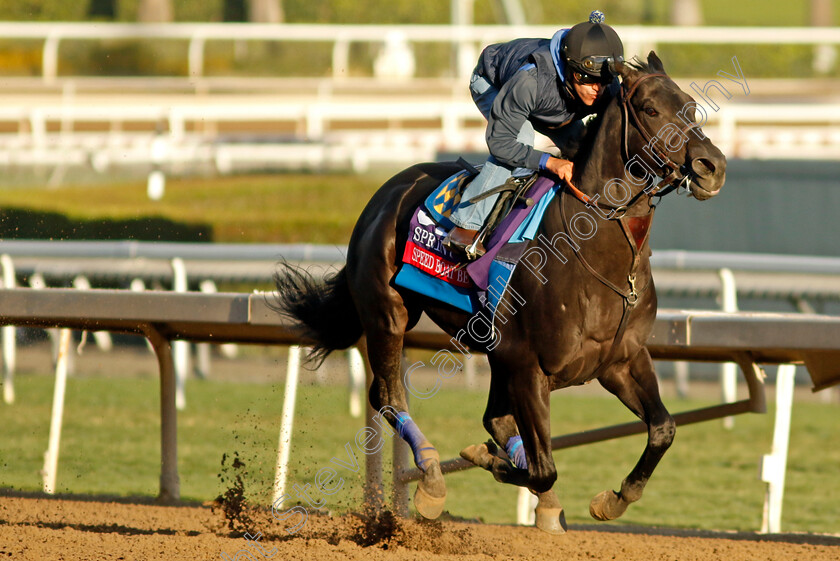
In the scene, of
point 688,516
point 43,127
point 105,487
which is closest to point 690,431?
point 688,516

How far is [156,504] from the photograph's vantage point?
524cm

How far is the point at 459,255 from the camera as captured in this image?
166 inches

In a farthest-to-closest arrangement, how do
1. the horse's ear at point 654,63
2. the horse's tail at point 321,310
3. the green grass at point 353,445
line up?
the green grass at point 353,445 < the horse's tail at point 321,310 < the horse's ear at point 654,63

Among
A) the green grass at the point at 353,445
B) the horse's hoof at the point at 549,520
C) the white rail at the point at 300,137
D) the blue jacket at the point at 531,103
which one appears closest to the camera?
the blue jacket at the point at 531,103

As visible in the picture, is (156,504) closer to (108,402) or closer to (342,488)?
(342,488)

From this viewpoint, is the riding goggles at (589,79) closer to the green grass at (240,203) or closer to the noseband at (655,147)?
the noseband at (655,147)

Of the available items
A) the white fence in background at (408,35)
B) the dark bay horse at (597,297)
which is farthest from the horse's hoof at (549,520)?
the white fence in background at (408,35)

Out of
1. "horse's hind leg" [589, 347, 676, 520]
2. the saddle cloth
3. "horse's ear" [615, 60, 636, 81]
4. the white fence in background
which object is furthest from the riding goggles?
the white fence in background

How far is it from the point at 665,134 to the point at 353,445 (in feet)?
10.5

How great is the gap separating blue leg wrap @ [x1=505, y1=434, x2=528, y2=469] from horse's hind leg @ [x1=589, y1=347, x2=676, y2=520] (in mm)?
308

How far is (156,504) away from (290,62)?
41.1ft

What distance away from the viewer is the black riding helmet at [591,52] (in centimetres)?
383

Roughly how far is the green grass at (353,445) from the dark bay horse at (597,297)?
144 cm

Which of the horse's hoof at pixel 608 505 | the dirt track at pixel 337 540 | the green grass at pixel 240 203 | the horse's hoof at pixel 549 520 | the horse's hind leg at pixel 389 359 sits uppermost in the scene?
the green grass at pixel 240 203
